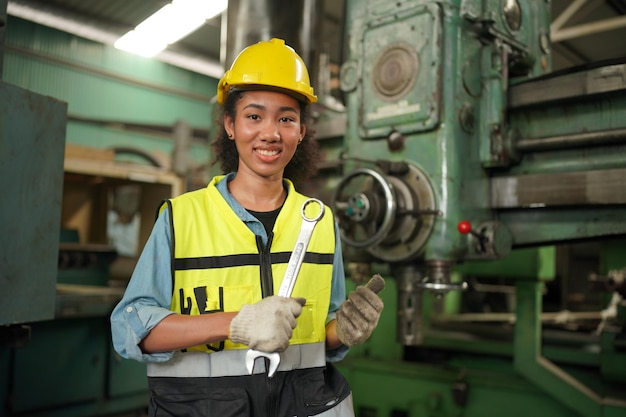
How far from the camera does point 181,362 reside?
933 mm

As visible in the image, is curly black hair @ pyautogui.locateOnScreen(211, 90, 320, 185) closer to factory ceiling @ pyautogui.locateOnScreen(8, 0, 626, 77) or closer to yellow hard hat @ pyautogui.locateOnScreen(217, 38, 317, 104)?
yellow hard hat @ pyautogui.locateOnScreen(217, 38, 317, 104)

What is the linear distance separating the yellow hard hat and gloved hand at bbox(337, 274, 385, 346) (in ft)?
1.27

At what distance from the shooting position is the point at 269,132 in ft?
3.25

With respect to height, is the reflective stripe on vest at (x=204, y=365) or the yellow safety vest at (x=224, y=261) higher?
the yellow safety vest at (x=224, y=261)

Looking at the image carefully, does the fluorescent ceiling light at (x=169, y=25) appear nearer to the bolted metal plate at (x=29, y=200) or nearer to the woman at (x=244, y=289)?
the bolted metal plate at (x=29, y=200)

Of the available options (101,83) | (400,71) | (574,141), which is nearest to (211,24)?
(101,83)

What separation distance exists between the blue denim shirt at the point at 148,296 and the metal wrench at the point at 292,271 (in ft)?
0.27

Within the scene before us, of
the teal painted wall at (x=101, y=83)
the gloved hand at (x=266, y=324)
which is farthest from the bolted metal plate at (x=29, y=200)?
the teal painted wall at (x=101, y=83)

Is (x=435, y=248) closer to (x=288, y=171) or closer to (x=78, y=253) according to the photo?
(x=288, y=171)

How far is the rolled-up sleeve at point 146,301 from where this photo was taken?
856 mm

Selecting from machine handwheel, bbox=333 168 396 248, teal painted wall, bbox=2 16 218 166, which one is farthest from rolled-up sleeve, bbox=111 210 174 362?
teal painted wall, bbox=2 16 218 166

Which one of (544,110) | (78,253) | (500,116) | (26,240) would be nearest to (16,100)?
(26,240)

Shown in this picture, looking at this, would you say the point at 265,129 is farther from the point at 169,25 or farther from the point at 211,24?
the point at 211,24

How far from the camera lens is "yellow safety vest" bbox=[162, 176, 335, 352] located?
36.8 inches
